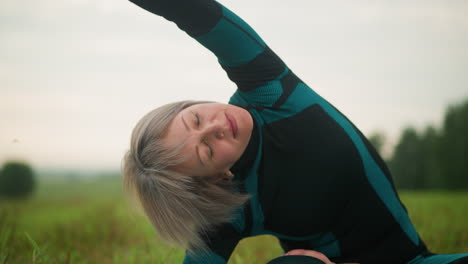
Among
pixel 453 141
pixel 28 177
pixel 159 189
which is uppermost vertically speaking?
pixel 159 189

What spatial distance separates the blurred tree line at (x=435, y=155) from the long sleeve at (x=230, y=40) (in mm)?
8410

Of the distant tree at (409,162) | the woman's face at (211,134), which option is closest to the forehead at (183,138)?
the woman's face at (211,134)

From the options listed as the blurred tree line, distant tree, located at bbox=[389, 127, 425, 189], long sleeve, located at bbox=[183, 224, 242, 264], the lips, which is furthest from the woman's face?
distant tree, located at bbox=[389, 127, 425, 189]

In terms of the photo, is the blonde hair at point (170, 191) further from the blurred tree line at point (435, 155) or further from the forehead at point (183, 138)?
the blurred tree line at point (435, 155)

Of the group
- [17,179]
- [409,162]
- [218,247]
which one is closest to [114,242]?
[218,247]

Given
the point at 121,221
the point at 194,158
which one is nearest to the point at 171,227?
the point at 194,158

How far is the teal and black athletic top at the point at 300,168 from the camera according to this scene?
4.85 feet

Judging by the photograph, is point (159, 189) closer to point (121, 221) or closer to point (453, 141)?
point (121, 221)

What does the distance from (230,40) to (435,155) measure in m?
10.1

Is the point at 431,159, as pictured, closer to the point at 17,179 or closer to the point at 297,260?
the point at 297,260

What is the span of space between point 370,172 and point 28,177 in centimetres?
742

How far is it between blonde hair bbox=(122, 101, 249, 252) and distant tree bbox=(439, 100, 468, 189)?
381 inches

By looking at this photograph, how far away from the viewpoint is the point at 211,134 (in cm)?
146

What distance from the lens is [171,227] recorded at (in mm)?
1729
